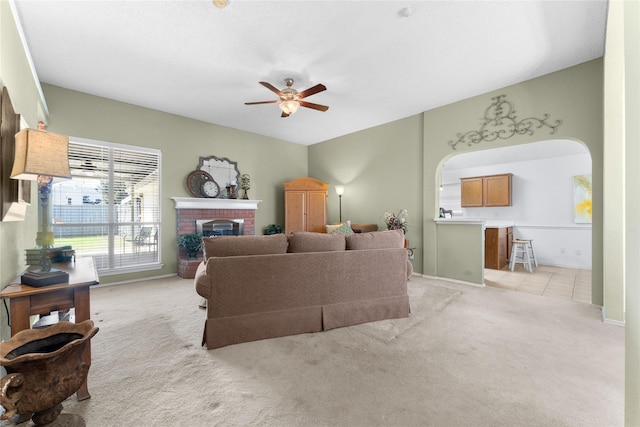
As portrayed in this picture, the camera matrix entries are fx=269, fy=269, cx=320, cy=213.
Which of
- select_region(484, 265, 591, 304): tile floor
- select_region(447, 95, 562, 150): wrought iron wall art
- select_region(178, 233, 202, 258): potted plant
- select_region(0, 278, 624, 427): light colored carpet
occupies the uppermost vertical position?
select_region(447, 95, 562, 150): wrought iron wall art

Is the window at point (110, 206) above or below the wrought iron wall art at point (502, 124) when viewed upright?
below

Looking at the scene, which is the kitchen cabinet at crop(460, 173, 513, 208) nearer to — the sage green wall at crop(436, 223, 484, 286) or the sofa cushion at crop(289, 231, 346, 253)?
the sage green wall at crop(436, 223, 484, 286)

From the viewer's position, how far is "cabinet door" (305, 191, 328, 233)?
6172 mm

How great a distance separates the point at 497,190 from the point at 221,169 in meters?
6.58

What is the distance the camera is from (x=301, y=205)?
6133 millimetres

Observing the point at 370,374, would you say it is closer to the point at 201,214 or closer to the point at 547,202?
the point at 201,214

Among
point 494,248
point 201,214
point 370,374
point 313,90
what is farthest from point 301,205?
point 370,374

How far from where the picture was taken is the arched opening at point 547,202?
5.51 meters

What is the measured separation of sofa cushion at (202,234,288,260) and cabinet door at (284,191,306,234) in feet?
11.8

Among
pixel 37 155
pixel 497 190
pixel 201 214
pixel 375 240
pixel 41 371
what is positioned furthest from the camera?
pixel 497 190

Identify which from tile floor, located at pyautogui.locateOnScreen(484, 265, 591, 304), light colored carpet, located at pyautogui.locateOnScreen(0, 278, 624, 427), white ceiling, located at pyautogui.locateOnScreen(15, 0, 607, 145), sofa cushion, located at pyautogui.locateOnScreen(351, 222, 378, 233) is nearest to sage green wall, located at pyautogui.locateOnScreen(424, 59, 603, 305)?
white ceiling, located at pyautogui.locateOnScreen(15, 0, 607, 145)

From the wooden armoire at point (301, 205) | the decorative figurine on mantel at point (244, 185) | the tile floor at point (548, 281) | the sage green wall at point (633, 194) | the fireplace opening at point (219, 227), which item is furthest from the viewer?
the wooden armoire at point (301, 205)

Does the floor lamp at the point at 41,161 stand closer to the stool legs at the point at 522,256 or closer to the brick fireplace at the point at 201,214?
the brick fireplace at the point at 201,214

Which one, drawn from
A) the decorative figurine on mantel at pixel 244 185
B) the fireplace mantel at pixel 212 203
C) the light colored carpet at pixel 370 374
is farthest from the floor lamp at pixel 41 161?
the decorative figurine on mantel at pixel 244 185
